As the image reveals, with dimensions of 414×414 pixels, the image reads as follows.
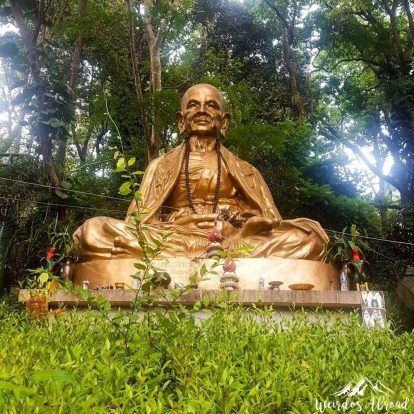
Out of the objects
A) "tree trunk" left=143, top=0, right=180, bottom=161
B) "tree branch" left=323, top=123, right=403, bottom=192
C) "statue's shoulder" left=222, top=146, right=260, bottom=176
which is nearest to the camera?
"statue's shoulder" left=222, top=146, right=260, bottom=176

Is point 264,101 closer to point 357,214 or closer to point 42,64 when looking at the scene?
point 357,214

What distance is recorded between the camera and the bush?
1724 mm

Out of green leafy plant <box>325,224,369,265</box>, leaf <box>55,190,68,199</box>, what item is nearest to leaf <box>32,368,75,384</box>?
green leafy plant <box>325,224,369,265</box>

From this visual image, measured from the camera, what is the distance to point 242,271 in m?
5.57

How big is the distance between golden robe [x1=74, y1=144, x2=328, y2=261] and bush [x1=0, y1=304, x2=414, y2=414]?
2662 mm

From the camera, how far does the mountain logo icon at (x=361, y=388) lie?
74.7 inches

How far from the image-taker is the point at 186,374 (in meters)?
2.24

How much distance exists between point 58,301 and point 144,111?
6439 mm

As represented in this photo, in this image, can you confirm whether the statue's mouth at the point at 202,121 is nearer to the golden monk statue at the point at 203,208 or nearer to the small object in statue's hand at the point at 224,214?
the golden monk statue at the point at 203,208

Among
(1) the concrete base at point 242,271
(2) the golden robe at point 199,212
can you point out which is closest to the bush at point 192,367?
(1) the concrete base at point 242,271

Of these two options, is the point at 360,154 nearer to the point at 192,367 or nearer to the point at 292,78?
the point at 292,78

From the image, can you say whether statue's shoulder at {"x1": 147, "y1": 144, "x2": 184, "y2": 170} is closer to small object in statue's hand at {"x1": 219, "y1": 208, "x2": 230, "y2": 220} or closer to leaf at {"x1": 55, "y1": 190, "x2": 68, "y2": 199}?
small object in statue's hand at {"x1": 219, "y1": 208, "x2": 230, "y2": 220}

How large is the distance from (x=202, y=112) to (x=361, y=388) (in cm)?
607

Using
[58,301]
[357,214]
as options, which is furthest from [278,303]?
[357,214]
